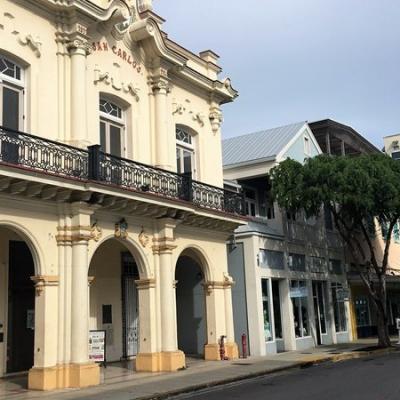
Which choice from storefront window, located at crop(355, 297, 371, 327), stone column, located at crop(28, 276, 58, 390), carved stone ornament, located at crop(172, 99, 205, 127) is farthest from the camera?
storefront window, located at crop(355, 297, 371, 327)

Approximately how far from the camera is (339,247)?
99.6 ft

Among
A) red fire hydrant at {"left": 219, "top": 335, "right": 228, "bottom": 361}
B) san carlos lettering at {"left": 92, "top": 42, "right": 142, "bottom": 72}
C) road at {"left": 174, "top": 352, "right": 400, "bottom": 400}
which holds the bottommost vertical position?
road at {"left": 174, "top": 352, "right": 400, "bottom": 400}

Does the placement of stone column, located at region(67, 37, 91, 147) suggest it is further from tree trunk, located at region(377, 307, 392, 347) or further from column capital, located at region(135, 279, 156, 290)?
tree trunk, located at region(377, 307, 392, 347)

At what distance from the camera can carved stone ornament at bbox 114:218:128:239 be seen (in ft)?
54.0

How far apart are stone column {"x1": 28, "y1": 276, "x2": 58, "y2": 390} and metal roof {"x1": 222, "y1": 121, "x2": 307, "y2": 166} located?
1315 centimetres

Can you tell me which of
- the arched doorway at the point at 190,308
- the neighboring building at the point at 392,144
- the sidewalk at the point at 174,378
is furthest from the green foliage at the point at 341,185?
the neighboring building at the point at 392,144

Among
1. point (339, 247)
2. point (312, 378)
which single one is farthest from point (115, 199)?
point (339, 247)

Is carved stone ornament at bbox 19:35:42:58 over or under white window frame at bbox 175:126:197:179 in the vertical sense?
over

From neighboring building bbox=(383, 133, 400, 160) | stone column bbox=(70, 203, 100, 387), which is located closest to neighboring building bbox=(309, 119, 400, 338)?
stone column bbox=(70, 203, 100, 387)

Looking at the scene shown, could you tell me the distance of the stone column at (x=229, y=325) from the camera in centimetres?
2045

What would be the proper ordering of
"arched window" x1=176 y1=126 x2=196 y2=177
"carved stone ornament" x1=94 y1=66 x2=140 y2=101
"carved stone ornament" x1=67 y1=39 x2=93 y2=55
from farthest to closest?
1. "arched window" x1=176 y1=126 x2=196 y2=177
2. "carved stone ornament" x1=94 y1=66 x2=140 y2=101
3. "carved stone ornament" x1=67 y1=39 x2=93 y2=55

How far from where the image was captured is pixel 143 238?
17516mm

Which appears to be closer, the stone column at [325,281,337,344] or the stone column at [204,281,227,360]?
the stone column at [204,281,227,360]

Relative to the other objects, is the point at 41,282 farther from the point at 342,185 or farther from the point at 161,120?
the point at 342,185
